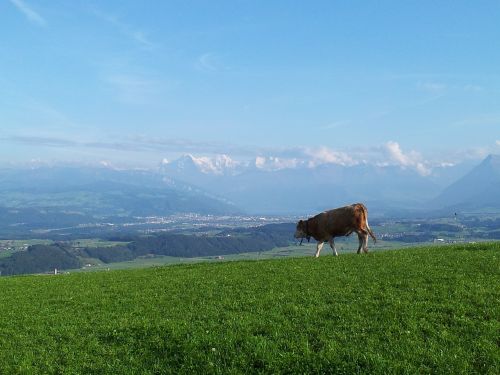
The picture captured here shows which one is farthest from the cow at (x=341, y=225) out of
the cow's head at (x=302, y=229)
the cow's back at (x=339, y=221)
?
the cow's head at (x=302, y=229)

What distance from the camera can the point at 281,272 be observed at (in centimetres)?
2447

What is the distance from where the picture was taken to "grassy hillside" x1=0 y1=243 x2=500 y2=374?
13016 mm

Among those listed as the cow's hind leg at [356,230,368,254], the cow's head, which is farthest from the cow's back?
the cow's head

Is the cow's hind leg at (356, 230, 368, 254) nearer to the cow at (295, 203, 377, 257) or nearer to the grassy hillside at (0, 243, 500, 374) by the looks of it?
the cow at (295, 203, 377, 257)

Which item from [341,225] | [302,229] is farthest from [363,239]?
[302,229]

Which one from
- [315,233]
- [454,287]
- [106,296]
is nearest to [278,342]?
[454,287]

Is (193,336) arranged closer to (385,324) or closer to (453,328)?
(385,324)

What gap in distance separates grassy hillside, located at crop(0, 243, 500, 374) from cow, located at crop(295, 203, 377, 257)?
6.65 m

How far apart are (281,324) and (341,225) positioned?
670 inches

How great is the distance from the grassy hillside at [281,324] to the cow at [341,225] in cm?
665

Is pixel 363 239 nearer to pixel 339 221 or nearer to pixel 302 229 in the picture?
pixel 339 221

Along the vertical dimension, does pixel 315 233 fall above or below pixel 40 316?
above

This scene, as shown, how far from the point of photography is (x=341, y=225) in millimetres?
31641

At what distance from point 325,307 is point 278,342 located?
3101 mm
